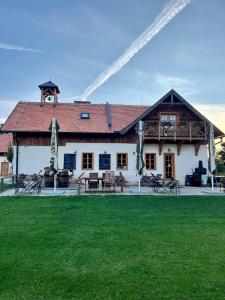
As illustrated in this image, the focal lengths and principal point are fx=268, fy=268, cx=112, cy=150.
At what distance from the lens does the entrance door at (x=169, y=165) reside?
689 inches

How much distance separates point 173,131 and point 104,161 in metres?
4.72

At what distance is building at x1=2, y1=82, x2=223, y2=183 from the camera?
54.7 ft

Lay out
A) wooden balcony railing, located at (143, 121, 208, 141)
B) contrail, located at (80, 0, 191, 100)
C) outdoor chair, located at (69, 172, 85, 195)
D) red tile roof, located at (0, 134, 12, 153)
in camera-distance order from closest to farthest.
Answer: contrail, located at (80, 0, 191, 100) < outdoor chair, located at (69, 172, 85, 195) < wooden balcony railing, located at (143, 121, 208, 141) < red tile roof, located at (0, 134, 12, 153)

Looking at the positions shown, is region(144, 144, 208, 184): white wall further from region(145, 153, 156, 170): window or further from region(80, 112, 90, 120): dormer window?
region(80, 112, 90, 120): dormer window

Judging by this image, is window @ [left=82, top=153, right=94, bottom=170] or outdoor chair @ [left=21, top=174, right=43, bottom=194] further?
window @ [left=82, top=153, right=94, bottom=170]

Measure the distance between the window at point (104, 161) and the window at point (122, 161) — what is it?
585mm

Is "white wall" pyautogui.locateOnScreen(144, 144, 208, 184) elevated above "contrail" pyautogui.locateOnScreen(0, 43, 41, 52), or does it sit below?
below

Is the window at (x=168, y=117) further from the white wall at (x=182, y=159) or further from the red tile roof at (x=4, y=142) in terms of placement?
the red tile roof at (x=4, y=142)

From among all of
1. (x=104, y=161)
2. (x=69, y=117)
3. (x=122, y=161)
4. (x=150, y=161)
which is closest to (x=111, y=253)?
(x=104, y=161)

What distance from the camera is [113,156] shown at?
1730 cm

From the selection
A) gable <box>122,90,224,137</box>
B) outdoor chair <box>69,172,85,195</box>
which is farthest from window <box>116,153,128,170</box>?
outdoor chair <box>69,172,85,195</box>

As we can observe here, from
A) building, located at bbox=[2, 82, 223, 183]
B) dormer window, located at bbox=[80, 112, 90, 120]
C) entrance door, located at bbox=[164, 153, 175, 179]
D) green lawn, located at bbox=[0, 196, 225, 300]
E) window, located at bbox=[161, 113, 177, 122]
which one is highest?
dormer window, located at bbox=[80, 112, 90, 120]

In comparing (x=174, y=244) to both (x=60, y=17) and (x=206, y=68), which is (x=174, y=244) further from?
(x=206, y=68)

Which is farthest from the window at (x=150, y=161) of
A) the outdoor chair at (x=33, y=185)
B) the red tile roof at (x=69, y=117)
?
the outdoor chair at (x=33, y=185)
